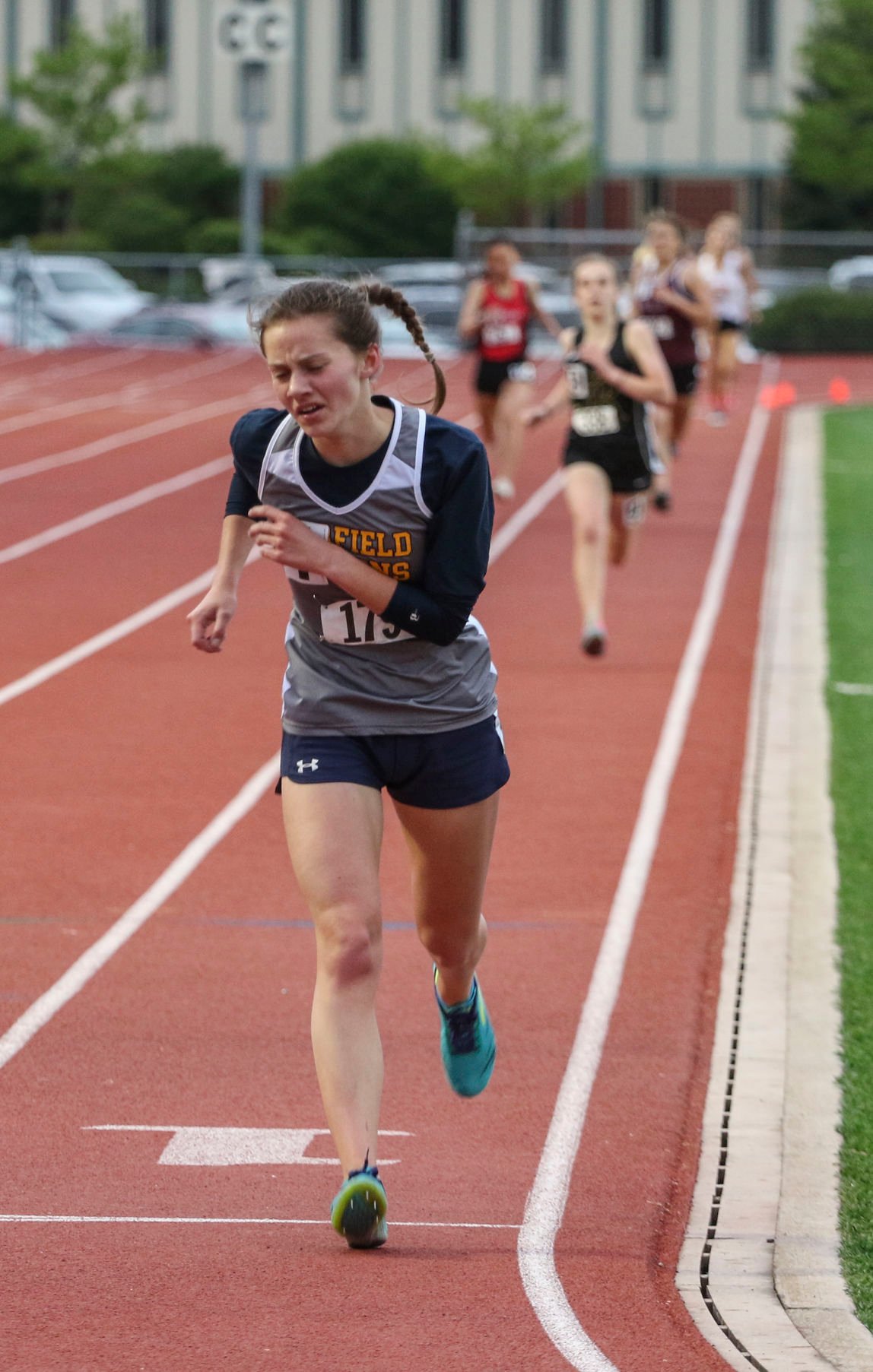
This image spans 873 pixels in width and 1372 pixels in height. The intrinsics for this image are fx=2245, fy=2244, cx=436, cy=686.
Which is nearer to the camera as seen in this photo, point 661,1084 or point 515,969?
point 661,1084

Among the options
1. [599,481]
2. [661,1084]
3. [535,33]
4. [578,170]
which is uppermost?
[535,33]

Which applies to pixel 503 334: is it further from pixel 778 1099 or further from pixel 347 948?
pixel 347 948

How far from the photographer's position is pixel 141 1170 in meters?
5.07

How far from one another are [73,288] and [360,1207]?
3775 centimetres

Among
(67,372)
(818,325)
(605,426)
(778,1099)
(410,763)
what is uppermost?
(818,325)

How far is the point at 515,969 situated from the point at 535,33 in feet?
175

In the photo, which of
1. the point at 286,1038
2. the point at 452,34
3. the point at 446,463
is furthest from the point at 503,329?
the point at 452,34

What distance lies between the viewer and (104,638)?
12.9 metres

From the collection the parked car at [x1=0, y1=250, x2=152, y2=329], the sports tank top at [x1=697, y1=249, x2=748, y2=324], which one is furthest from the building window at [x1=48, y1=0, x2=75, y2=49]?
the sports tank top at [x1=697, y1=249, x2=748, y2=324]

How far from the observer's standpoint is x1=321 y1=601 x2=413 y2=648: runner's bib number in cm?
449

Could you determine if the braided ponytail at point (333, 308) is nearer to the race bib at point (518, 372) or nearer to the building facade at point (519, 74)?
the race bib at point (518, 372)

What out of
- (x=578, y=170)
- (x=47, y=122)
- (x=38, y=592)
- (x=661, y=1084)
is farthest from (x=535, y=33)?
(x=661, y=1084)

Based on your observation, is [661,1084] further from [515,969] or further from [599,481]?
[599,481]

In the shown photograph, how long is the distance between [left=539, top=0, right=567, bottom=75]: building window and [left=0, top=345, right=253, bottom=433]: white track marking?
23485mm
